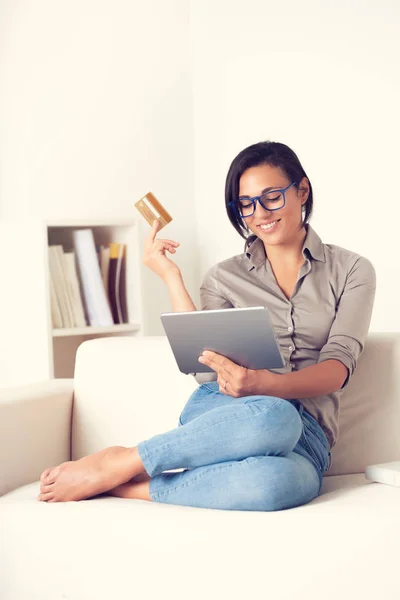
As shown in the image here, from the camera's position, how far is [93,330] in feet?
11.6

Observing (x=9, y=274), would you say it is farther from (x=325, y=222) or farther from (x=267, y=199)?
(x=267, y=199)

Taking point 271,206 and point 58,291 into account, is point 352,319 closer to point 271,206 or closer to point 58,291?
point 271,206

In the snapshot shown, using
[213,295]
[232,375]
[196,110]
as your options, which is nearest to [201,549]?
[232,375]

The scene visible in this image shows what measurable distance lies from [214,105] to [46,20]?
90cm

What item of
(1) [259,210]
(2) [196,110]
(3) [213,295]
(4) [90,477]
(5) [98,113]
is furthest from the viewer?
(2) [196,110]

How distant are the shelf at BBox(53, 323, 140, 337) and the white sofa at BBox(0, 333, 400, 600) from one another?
1.10 m

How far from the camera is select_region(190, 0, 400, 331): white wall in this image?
3.40 m

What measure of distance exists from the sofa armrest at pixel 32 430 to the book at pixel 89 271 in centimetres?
116

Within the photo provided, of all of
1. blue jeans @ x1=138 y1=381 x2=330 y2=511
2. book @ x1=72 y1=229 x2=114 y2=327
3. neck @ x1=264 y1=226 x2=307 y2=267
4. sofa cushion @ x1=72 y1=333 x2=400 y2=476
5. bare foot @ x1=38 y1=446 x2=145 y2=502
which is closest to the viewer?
blue jeans @ x1=138 y1=381 x2=330 y2=511

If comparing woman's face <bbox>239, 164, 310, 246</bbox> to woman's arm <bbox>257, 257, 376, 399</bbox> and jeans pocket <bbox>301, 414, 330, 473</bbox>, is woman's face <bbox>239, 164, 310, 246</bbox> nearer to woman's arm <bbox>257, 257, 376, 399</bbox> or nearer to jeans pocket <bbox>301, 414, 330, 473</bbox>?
woman's arm <bbox>257, 257, 376, 399</bbox>

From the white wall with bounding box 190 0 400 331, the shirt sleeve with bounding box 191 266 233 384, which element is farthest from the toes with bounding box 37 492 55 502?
the white wall with bounding box 190 0 400 331

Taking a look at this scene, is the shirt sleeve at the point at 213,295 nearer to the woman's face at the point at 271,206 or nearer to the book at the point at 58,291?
the woman's face at the point at 271,206

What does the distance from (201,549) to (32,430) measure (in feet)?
2.49

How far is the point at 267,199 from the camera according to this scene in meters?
2.18
